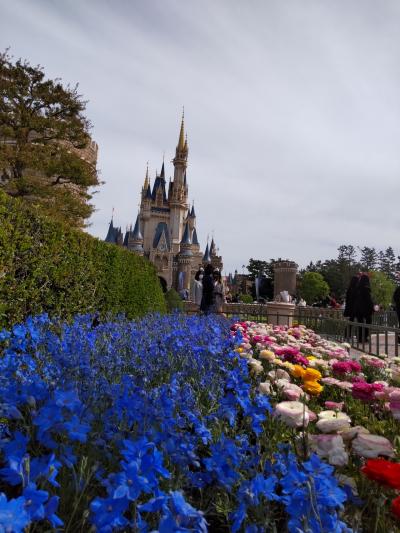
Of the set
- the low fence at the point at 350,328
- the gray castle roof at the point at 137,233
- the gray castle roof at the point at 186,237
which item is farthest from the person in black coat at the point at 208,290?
the gray castle roof at the point at 186,237

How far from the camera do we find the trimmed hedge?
522 cm

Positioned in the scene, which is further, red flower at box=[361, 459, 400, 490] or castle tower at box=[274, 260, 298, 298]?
castle tower at box=[274, 260, 298, 298]

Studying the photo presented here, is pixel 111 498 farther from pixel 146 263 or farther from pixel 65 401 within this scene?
pixel 146 263

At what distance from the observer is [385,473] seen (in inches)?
46.2

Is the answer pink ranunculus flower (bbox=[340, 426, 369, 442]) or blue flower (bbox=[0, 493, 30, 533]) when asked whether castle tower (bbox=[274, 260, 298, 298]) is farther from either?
blue flower (bbox=[0, 493, 30, 533])

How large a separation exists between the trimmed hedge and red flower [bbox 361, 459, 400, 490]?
4485mm

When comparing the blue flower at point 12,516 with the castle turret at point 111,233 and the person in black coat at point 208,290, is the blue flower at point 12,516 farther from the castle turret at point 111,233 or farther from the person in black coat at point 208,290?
the castle turret at point 111,233

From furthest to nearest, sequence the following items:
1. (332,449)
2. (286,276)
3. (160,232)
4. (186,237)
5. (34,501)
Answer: (160,232) < (186,237) < (286,276) < (332,449) < (34,501)

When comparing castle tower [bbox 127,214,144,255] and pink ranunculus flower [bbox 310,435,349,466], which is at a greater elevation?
castle tower [bbox 127,214,144,255]

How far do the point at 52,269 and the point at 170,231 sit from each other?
83.1m

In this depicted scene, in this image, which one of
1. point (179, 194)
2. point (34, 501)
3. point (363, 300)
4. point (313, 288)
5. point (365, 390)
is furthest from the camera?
point (179, 194)

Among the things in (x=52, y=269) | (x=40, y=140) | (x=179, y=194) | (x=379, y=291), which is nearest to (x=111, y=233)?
(x=179, y=194)

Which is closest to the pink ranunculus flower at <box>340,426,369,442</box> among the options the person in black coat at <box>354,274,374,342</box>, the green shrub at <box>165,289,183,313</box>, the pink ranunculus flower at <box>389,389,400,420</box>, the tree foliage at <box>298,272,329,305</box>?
the pink ranunculus flower at <box>389,389,400,420</box>

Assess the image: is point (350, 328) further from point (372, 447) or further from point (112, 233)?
point (112, 233)
